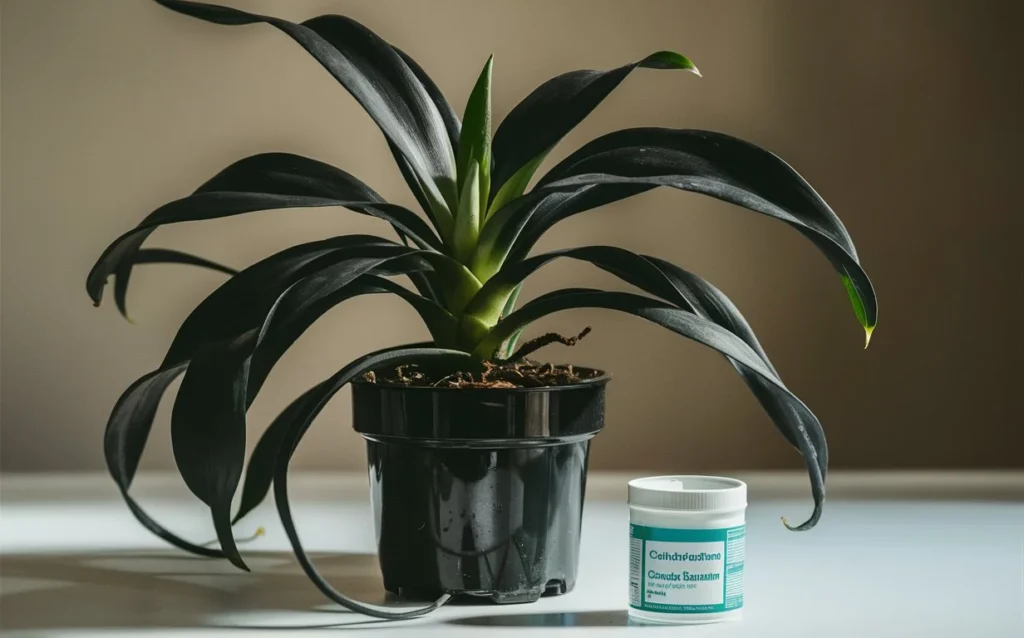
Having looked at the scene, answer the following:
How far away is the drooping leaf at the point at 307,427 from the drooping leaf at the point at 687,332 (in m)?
0.05

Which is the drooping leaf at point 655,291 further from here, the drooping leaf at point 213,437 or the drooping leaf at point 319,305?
the drooping leaf at point 213,437

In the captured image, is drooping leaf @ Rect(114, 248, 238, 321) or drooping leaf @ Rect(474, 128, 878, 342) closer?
drooping leaf @ Rect(474, 128, 878, 342)

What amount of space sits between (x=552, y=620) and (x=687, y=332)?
8.8 inches

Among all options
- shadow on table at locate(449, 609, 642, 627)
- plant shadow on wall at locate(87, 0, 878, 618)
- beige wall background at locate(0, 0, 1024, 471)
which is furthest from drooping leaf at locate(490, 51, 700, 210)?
beige wall background at locate(0, 0, 1024, 471)

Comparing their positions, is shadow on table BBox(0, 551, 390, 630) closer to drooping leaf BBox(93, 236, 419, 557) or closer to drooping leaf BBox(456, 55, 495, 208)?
drooping leaf BBox(93, 236, 419, 557)

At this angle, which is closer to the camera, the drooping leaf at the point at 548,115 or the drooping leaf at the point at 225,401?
the drooping leaf at the point at 225,401

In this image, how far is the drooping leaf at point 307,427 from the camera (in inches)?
26.3

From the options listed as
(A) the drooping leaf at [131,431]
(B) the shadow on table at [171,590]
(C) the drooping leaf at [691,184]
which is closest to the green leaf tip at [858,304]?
(C) the drooping leaf at [691,184]

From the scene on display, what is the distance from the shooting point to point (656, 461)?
62.9 inches

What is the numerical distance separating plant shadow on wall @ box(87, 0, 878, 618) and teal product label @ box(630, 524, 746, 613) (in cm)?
7

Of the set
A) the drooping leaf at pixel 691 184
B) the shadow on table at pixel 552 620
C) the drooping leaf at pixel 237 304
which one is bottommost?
the shadow on table at pixel 552 620

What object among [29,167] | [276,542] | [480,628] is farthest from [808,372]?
[29,167]

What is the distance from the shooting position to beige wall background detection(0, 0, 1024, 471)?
1515mm

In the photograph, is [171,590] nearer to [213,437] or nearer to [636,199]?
[213,437]
